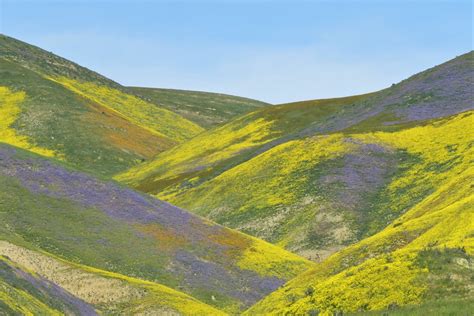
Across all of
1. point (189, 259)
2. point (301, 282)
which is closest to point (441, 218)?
point (301, 282)

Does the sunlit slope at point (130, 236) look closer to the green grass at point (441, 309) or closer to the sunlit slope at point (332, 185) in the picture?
the sunlit slope at point (332, 185)

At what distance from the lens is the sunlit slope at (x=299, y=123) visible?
10456 cm

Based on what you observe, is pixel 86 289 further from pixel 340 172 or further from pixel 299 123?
pixel 299 123

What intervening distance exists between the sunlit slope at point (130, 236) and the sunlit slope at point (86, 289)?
289 centimetres

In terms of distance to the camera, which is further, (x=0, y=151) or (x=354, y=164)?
(x=354, y=164)

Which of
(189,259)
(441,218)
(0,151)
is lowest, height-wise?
(189,259)

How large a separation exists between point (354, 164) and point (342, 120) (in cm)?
2923

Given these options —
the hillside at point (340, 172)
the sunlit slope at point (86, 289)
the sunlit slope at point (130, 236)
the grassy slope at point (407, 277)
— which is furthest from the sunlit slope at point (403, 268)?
the hillside at point (340, 172)

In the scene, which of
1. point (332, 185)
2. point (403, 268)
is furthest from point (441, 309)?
point (332, 185)

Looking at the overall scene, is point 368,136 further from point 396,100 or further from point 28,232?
point 28,232

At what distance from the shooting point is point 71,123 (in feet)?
498

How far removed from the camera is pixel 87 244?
188ft

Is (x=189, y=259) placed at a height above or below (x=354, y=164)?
below

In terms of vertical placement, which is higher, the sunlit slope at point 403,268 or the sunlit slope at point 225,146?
the sunlit slope at point 225,146
